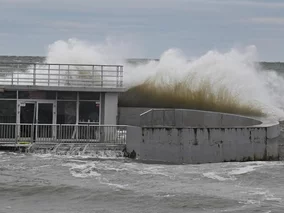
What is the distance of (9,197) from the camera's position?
23.3 m

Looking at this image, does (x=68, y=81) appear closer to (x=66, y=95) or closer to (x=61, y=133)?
(x=66, y=95)

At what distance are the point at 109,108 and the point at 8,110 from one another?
194 inches

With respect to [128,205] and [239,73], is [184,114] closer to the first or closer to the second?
[239,73]

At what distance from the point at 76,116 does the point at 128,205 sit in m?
15.2

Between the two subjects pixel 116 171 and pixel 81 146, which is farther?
pixel 81 146

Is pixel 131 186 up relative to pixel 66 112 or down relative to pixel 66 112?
down

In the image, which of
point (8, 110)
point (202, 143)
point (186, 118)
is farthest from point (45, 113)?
point (202, 143)

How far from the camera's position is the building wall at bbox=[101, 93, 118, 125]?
3653cm

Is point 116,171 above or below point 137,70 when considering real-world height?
below

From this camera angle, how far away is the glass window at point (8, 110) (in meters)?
36.2

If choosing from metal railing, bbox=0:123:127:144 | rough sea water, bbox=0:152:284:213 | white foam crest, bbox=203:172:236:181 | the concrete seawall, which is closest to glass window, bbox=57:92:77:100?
metal railing, bbox=0:123:127:144

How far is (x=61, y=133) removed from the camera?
113ft

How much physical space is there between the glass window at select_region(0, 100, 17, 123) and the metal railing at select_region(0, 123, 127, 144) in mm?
1601

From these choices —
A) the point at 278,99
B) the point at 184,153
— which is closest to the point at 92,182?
the point at 184,153
